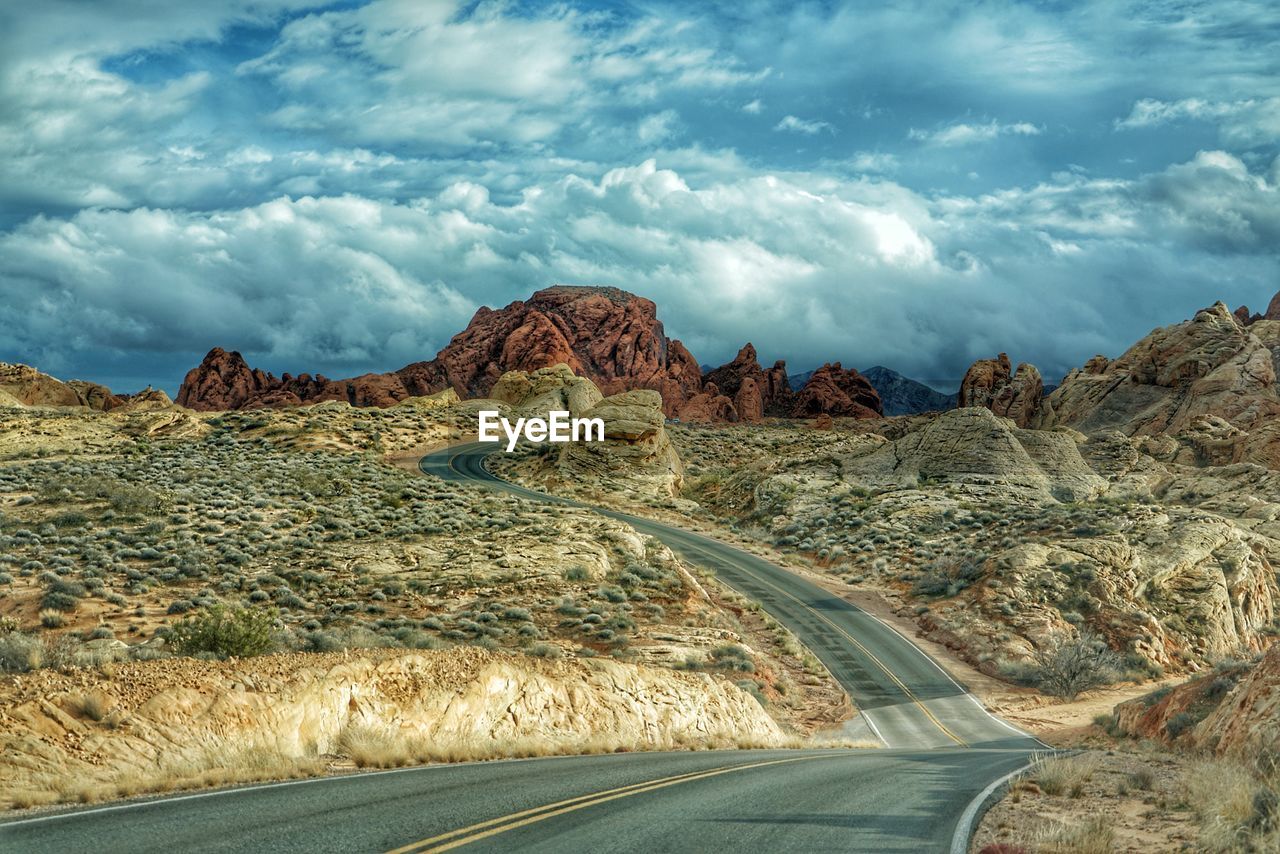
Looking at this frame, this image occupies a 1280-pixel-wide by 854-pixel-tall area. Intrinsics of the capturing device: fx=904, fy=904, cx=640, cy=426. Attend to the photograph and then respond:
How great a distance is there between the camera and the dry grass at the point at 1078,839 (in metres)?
9.77

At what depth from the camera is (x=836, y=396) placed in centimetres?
16800

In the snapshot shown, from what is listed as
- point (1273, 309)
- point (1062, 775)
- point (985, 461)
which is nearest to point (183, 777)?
point (1062, 775)

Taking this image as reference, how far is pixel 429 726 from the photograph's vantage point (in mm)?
17469

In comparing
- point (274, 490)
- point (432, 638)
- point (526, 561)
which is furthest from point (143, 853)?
point (274, 490)

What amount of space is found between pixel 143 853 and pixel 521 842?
367 cm

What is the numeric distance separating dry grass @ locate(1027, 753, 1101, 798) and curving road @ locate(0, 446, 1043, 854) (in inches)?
34.4

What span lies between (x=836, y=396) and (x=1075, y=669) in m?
132

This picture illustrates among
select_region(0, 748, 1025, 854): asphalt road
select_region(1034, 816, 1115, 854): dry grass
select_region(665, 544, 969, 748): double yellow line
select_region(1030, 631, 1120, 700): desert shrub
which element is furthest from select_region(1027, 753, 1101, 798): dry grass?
select_region(1030, 631, 1120, 700): desert shrub

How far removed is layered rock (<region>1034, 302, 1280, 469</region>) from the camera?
272ft

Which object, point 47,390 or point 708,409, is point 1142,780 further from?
point 708,409

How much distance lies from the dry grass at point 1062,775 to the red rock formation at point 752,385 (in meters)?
148

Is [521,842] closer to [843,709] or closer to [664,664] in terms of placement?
[664,664]

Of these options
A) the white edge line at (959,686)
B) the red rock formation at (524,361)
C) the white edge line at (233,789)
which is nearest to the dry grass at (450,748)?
the white edge line at (233,789)

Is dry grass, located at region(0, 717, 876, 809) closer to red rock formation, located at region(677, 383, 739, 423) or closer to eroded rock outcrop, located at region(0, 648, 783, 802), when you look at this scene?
eroded rock outcrop, located at region(0, 648, 783, 802)
